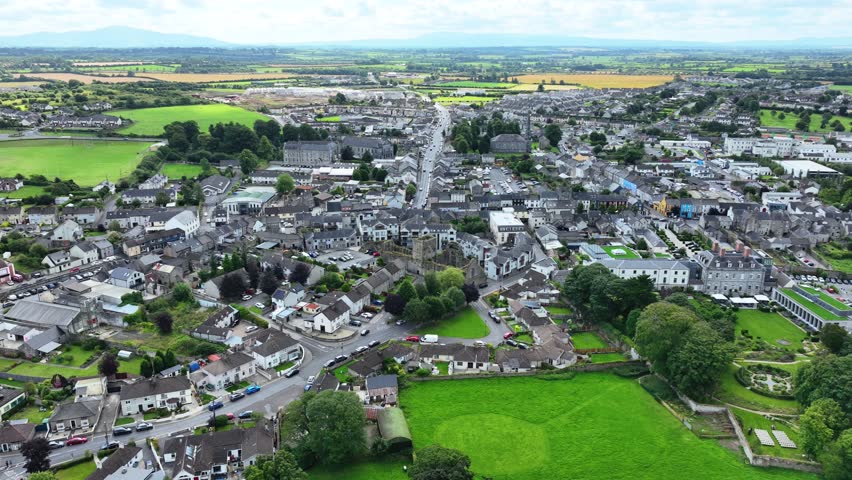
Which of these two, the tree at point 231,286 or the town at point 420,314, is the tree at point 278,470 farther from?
the tree at point 231,286

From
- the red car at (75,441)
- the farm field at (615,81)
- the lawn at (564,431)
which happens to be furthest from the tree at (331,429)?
the farm field at (615,81)

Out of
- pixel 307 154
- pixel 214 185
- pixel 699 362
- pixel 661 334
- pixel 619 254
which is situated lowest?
pixel 619 254

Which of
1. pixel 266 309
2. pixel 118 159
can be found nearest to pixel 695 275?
pixel 266 309

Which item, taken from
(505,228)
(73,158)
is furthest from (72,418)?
(73,158)

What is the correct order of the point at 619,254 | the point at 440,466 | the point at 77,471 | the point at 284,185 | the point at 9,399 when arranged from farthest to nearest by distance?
the point at 284,185 → the point at 619,254 → the point at 9,399 → the point at 77,471 → the point at 440,466

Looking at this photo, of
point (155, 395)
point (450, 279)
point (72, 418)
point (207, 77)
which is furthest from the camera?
point (207, 77)

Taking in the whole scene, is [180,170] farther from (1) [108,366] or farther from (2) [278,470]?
(2) [278,470]

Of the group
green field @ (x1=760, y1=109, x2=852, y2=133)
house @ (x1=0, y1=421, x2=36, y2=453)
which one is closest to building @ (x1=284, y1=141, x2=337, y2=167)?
house @ (x1=0, y1=421, x2=36, y2=453)

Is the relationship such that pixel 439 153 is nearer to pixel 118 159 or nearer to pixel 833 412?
pixel 118 159

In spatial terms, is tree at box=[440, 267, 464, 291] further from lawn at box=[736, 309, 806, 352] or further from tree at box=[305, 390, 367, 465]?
lawn at box=[736, 309, 806, 352]
